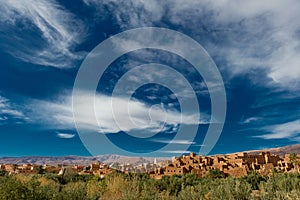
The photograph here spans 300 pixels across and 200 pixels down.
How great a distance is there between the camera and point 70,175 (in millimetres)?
49906

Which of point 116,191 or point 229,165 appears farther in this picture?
point 229,165

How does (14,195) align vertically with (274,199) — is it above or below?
above

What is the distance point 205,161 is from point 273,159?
16521 millimetres

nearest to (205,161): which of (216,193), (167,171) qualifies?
(167,171)

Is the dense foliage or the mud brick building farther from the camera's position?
the mud brick building

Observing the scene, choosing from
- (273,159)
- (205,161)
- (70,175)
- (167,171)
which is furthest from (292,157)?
(70,175)

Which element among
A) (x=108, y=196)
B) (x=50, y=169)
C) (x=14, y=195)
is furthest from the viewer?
(x=50, y=169)

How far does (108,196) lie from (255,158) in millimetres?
57544

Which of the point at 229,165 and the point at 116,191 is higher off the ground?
the point at 229,165

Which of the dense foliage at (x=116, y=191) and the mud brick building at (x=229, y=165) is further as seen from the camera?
the mud brick building at (x=229, y=165)

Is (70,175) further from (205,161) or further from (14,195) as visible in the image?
(14,195)

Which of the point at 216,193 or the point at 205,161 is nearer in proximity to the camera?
the point at 216,193

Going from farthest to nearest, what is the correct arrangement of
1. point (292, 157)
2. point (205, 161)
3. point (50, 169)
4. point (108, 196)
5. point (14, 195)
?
point (50, 169) < point (205, 161) < point (292, 157) < point (108, 196) < point (14, 195)

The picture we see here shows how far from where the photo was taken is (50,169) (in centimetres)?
7862
